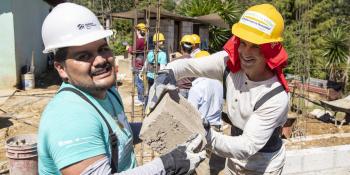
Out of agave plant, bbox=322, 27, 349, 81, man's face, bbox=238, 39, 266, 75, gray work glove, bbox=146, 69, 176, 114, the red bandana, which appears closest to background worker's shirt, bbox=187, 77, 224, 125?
gray work glove, bbox=146, 69, 176, 114

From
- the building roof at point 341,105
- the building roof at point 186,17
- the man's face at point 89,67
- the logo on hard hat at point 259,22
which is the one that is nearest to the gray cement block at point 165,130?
the man's face at point 89,67

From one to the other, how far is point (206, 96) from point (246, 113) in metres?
2.62

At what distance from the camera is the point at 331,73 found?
15398mm

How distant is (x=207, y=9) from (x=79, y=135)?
14510 millimetres

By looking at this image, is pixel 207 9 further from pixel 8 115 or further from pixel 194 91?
pixel 194 91

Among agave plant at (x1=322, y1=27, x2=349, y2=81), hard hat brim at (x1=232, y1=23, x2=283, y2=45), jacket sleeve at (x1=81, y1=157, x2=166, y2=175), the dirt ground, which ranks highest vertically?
hard hat brim at (x1=232, y1=23, x2=283, y2=45)

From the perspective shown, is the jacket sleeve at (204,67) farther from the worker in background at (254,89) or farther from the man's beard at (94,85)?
the man's beard at (94,85)

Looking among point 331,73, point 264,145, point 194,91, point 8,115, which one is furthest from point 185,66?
point 331,73

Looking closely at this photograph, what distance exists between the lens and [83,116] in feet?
5.10

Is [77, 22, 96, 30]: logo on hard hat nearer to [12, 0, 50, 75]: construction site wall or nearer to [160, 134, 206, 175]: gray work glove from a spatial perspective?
[160, 134, 206, 175]: gray work glove

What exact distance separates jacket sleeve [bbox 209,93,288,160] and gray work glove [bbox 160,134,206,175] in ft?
1.69

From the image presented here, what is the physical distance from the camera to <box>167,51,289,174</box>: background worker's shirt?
2.45 meters

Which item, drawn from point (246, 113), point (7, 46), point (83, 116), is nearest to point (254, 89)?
point (246, 113)

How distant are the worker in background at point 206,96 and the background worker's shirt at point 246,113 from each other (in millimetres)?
2241
